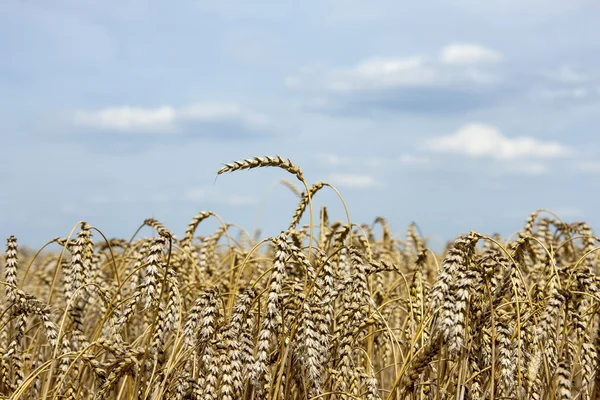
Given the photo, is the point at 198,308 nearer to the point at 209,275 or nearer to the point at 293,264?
the point at 293,264

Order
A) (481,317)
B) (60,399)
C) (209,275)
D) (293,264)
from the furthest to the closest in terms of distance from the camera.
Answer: (209,275) < (293,264) < (60,399) < (481,317)

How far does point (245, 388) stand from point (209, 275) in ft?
8.68

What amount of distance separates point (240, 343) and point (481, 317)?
88 centimetres

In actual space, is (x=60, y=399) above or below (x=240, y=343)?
below

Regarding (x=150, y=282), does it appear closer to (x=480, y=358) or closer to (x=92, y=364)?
(x=92, y=364)

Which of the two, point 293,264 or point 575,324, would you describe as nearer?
point 575,324

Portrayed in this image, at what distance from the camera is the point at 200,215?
382cm

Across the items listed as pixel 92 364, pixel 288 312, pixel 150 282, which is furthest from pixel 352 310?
pixel 92 364

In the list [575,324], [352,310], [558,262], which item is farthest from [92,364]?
[558,262]

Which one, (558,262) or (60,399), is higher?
(558,262)

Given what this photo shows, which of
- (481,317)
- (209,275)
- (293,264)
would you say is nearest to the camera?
(481,317)

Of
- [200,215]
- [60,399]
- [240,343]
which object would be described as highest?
[200,215]

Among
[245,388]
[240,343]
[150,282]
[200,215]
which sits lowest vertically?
[245,388]

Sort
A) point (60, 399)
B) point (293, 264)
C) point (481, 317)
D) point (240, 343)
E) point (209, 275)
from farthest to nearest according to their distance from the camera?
point (209, 275), point (293, 264), point (60, 399), point (481, 317), point (240, 343)
